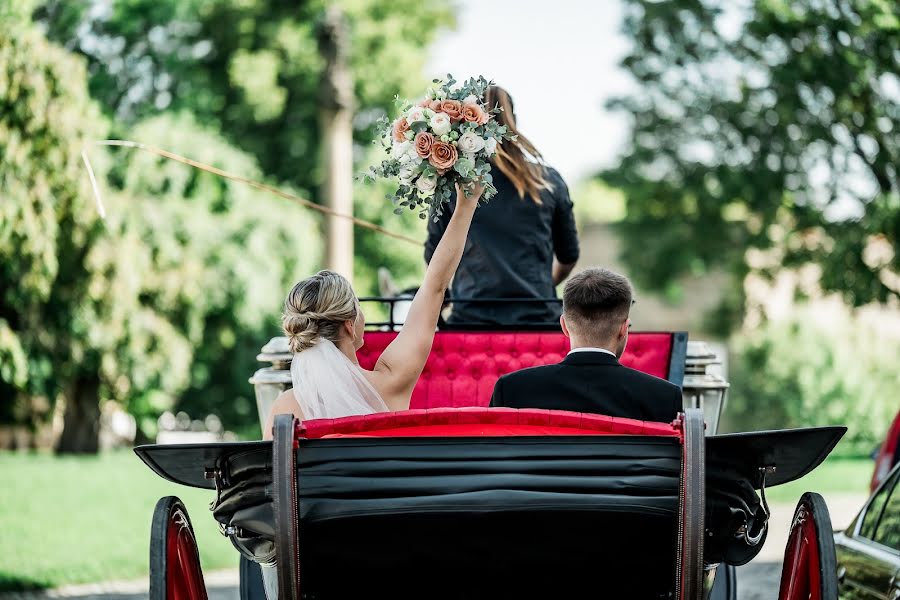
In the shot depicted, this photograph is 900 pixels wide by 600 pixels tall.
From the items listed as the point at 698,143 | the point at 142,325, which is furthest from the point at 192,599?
the point at 698,143

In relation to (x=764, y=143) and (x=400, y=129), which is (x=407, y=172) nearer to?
(x=400, y=129)

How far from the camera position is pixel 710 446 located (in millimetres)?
3145

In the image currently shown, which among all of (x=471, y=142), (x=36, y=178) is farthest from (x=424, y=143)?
(x=36, y=178)

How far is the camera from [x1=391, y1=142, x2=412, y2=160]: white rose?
13.0ft

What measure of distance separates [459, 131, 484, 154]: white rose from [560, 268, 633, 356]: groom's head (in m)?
0.55

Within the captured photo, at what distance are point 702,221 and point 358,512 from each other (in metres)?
24.3

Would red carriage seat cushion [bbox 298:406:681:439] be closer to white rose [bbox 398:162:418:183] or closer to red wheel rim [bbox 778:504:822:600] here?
red wheel rim [bbox 778:504:822:600]

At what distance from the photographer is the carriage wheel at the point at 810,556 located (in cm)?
313

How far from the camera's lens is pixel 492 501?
307 cm

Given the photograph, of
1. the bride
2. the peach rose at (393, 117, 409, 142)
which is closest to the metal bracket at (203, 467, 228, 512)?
the bride

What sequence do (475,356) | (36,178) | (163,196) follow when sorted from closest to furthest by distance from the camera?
(475,356), (36,178), (163,196)

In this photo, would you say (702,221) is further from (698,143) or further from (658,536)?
(658,536)

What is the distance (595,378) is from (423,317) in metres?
0.75

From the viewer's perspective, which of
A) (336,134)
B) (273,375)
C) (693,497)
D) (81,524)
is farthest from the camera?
(336,134)
